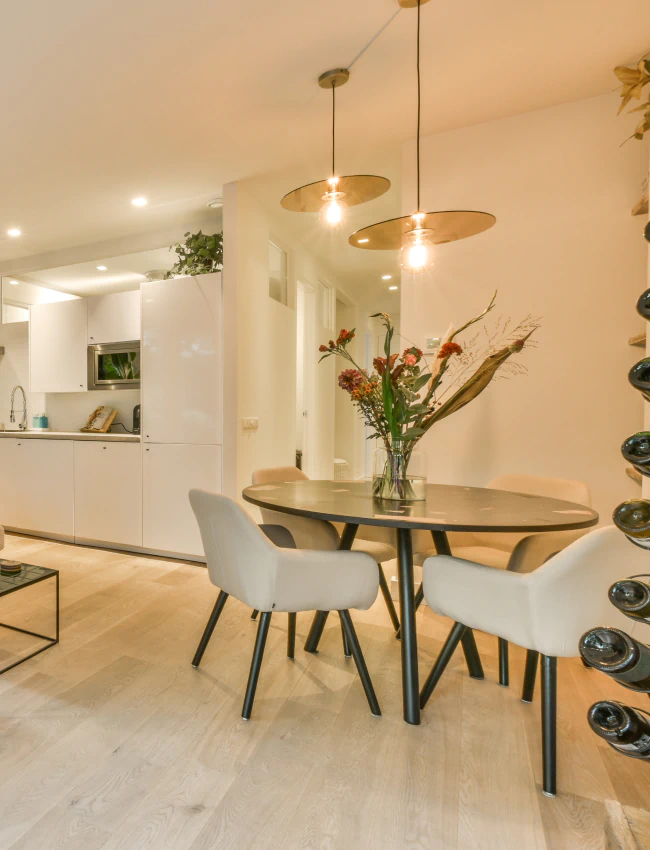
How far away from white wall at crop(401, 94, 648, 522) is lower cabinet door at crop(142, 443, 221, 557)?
152cm

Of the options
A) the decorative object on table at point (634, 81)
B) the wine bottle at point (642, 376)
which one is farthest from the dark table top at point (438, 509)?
the decorative object on table at point (634, 81)

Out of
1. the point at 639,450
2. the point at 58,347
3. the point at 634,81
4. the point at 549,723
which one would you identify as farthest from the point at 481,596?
the point at 58,347

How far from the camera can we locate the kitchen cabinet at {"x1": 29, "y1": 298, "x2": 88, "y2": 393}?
402 centimetres

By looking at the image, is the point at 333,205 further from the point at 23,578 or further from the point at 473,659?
the point at 23,578

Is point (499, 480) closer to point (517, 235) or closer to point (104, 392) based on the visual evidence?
point (517, 235)

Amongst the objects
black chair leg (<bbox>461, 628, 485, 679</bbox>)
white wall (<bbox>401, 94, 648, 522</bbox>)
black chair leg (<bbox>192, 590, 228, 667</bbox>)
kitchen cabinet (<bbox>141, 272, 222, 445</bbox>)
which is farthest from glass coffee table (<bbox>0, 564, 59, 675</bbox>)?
white wall (<bbox>401, 94, 648, 522</bbox>)

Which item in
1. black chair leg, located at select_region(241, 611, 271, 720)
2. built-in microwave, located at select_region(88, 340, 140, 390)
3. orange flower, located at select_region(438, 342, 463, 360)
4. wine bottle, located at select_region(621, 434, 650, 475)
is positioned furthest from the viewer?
built-in microwave, located at select_region(88, 340, 140, 390)

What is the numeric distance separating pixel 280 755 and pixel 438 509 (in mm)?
917

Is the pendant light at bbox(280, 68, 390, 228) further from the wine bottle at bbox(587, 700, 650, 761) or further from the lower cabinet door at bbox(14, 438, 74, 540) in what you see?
the lower cabinet door at bbox(14, 438, 74, 540)

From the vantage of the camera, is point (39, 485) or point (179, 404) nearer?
point (179, 404)

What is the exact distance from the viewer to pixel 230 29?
72.8 inches

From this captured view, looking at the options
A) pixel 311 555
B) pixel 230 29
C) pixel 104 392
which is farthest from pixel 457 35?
pixel 104 392

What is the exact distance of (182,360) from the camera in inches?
131

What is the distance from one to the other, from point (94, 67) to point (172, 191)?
1181 mm
